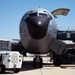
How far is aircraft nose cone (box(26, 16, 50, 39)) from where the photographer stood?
1859 centimetres

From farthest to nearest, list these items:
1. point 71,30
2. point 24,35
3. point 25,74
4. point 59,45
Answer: point 71,30 → point 59,45 → point 24,35 → point 25,74

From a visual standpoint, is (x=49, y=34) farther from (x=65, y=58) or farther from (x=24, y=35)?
(x=65, y=58)

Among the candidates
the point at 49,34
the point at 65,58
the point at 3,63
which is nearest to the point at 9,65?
the point at 3,63

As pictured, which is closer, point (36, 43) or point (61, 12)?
point (36, 43)

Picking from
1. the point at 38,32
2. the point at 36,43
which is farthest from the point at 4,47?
the point at 38,32

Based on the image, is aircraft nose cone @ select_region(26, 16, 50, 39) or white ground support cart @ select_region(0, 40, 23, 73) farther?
aircraft nose cone @ select_region(26, 16, 50, 39)

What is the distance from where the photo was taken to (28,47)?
20.8 m

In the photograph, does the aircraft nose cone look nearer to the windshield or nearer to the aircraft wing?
the windshield

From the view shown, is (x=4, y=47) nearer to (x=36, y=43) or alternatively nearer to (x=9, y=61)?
(x=36, y=43)

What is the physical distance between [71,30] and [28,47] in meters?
22.1

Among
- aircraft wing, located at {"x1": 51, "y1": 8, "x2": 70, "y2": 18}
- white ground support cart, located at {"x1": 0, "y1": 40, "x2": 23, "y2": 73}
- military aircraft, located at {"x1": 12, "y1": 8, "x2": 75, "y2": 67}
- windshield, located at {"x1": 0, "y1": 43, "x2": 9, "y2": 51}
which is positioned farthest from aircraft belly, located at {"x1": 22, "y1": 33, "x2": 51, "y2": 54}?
aircraft wing, located at {"x1": 51, "y1": 8, "x2": 70, "y2": 18}

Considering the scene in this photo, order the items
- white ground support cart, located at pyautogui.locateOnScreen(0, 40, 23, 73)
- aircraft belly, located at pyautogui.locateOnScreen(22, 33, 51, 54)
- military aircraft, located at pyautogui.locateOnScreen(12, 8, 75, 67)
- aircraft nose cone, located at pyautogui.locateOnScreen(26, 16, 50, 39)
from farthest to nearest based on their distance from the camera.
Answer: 1. aircraft belly, located at pyautogui.locateOnScreen(22, 33, 51, 54)
2. military aircraft, located at pyautogui.locateOnScreen(12, 8, 75, 67)
3. aircraft nose cone, located at pyautogui.locateOnScreen(26, 16, 50, 39)
4. white ground support cart, located at pyautogui.locateOnScreen(0, 40, 23, 73)

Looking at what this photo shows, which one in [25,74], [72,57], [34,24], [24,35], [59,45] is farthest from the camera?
[72,57]

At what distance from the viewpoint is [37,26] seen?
60.8 feet
